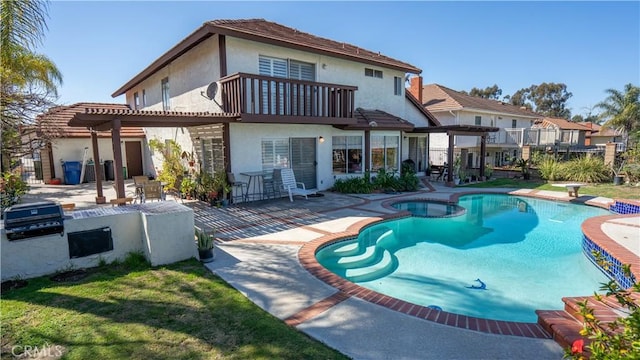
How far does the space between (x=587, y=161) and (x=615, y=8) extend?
9.99 metres

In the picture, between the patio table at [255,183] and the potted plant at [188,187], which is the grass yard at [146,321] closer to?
the patio table at [255,183]

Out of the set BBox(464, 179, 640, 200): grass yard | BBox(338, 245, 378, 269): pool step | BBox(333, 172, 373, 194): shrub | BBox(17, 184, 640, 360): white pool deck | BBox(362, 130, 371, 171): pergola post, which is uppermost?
BBox(362, 130, 371, 171): pergola post

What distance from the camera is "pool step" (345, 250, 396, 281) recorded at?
6.80 meters

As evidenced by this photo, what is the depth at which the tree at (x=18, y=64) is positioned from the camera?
24.7 feet

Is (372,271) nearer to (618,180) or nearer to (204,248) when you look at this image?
(204,248)

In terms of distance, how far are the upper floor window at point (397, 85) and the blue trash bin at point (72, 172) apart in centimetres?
1805

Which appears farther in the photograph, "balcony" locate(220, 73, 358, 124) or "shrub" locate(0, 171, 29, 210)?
"balcony" locate(220, 73, 358, 124)

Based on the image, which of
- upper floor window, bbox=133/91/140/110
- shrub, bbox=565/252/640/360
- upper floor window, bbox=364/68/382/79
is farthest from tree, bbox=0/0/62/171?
upper floor window, bbox=364/68/382/79

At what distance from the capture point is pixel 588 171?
18.4 meters

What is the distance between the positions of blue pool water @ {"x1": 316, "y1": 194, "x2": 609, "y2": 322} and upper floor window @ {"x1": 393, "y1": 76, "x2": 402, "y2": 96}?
9.37 m

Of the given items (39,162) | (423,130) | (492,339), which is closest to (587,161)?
(423,130)

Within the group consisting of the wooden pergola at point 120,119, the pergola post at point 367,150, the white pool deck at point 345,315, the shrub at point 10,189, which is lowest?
the white pool deck at point 345,315

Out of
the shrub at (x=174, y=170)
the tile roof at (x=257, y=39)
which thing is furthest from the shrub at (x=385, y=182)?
the shrub at (x=174, y=170)

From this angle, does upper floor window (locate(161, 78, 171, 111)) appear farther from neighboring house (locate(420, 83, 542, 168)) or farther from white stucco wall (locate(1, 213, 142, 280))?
neighboring house (locate(420, 83, 542, 168))
